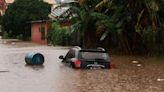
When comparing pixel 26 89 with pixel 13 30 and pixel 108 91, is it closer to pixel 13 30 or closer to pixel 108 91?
pixel 108 91

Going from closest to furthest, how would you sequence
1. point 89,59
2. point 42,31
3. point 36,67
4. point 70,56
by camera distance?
point 89,59, point 36,67, point 70,56, point 42,31

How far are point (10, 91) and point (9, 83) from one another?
2.44 metres

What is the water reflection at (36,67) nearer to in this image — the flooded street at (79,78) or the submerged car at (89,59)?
the flooded street at (79,78)

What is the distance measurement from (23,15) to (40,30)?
940 centimetres

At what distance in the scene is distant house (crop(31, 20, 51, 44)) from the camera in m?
60.4

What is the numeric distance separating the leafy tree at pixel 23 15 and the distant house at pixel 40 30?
11.8 feet

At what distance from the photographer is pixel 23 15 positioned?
71.8m

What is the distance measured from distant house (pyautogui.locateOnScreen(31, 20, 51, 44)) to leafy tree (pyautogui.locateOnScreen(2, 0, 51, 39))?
11.8 feet

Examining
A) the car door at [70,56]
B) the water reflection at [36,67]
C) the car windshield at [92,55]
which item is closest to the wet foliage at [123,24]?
the car door at [70,56]

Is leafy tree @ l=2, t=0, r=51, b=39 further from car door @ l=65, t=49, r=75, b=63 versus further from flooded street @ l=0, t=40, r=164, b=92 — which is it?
car door @ l=65, t=49, r=75, b=63

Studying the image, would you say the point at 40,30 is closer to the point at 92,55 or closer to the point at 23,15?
the point at 23,15

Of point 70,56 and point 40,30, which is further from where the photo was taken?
point 40,30

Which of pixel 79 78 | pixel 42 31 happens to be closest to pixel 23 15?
pixel 42 31

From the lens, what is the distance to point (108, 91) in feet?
55.9
